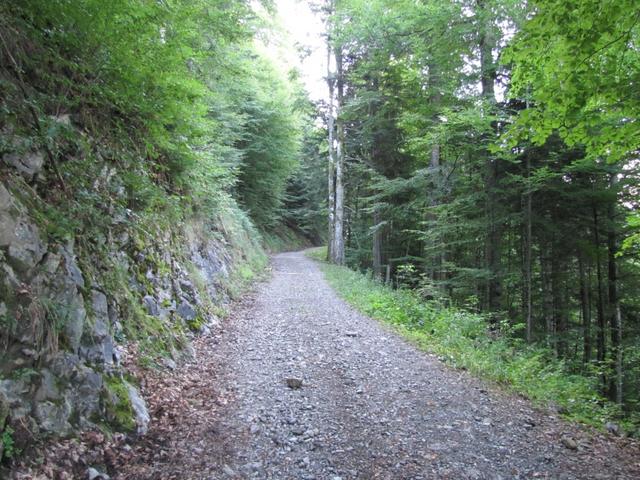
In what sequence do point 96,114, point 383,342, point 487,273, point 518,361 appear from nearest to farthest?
point 96,114 < point 518,361 < point 383,342 < point 487,273

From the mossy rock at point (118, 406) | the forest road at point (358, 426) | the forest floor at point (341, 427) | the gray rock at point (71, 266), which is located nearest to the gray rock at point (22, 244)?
the gray rock at point (71, 266)

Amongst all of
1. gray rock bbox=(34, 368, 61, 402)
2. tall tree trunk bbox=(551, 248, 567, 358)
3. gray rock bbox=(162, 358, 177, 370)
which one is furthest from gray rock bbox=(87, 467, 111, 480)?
tall tree trunk bbox=(551, 248, 567, 358)

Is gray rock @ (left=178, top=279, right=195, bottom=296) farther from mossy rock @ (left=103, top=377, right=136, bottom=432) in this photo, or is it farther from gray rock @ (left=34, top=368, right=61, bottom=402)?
gray rock @ (left=34, top=368, right=61, bottom=402)

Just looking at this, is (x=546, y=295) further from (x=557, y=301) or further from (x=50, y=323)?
(x=50, y=323)

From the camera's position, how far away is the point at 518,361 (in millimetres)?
6637

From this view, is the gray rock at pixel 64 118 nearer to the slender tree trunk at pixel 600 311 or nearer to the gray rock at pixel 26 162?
the gray rock at pixel 26 162

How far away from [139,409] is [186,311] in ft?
10.1

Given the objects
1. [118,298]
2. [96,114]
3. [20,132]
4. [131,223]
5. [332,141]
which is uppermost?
[332,141]

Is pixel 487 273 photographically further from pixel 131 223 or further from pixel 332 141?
pixel 332 141

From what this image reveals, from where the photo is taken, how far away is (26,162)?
3.81 meters

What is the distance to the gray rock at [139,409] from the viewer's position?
379 cm

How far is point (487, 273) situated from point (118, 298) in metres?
9.74

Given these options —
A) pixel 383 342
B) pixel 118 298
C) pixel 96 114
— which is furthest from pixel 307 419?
pixel 96 114

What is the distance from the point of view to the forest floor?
3.54 m
